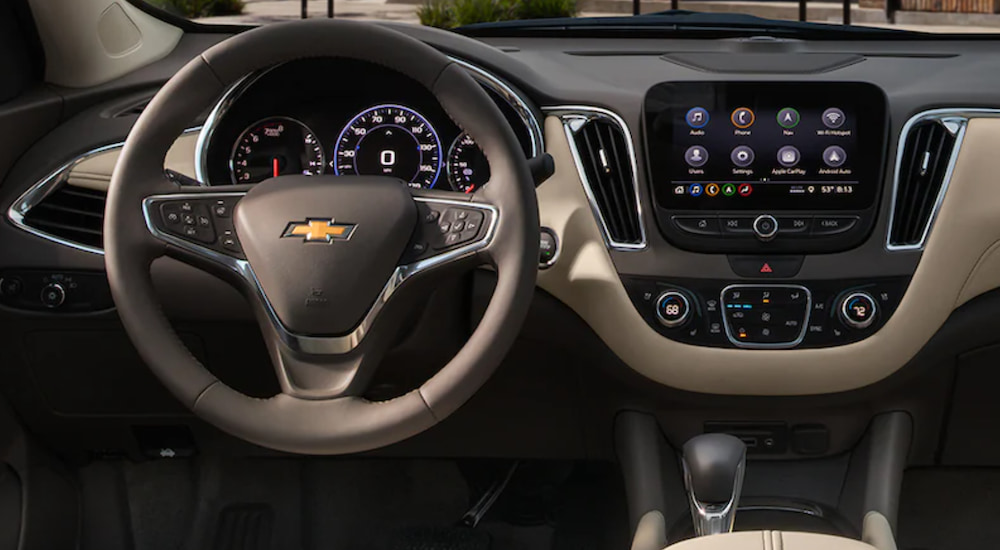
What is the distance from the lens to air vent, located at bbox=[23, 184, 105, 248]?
234cm

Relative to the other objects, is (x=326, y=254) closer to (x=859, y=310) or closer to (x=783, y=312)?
(x=783, y=312)

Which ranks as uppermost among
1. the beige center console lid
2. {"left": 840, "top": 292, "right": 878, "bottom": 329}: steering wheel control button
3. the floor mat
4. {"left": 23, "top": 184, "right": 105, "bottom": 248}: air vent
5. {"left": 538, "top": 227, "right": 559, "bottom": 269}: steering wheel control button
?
{"left": 23, "top": 184, "right": 105, "bottom": 248}: air vent

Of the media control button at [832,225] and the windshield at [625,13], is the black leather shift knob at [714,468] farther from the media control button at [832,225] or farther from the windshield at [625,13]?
the windshield at [625,13]

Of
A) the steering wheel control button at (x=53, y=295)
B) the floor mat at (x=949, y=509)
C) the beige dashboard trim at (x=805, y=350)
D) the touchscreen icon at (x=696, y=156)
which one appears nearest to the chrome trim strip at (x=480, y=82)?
the beige dashboard trim at (x=805, y=350)

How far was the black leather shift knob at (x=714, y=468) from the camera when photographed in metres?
1.96

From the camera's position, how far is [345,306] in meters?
1.84

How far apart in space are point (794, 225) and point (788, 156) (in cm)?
12

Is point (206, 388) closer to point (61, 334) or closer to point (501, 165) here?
point (501, 165)

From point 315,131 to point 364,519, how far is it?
105 cm

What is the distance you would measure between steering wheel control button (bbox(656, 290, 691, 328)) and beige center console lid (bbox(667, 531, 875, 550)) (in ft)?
1.64

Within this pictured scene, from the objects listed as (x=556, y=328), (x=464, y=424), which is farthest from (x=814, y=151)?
(x=464, y=424)

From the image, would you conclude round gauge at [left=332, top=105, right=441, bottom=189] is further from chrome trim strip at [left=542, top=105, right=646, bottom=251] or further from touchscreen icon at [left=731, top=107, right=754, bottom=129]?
touchscreen icon at [left=731, top=107, right=754, bottom=129]

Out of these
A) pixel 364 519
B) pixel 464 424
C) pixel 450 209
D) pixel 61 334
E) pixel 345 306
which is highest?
pixel 450 209

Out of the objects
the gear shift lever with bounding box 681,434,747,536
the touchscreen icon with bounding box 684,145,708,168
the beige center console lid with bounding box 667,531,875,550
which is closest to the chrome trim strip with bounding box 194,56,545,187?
the touchscreen icon with bounding box 684,145,708,168
